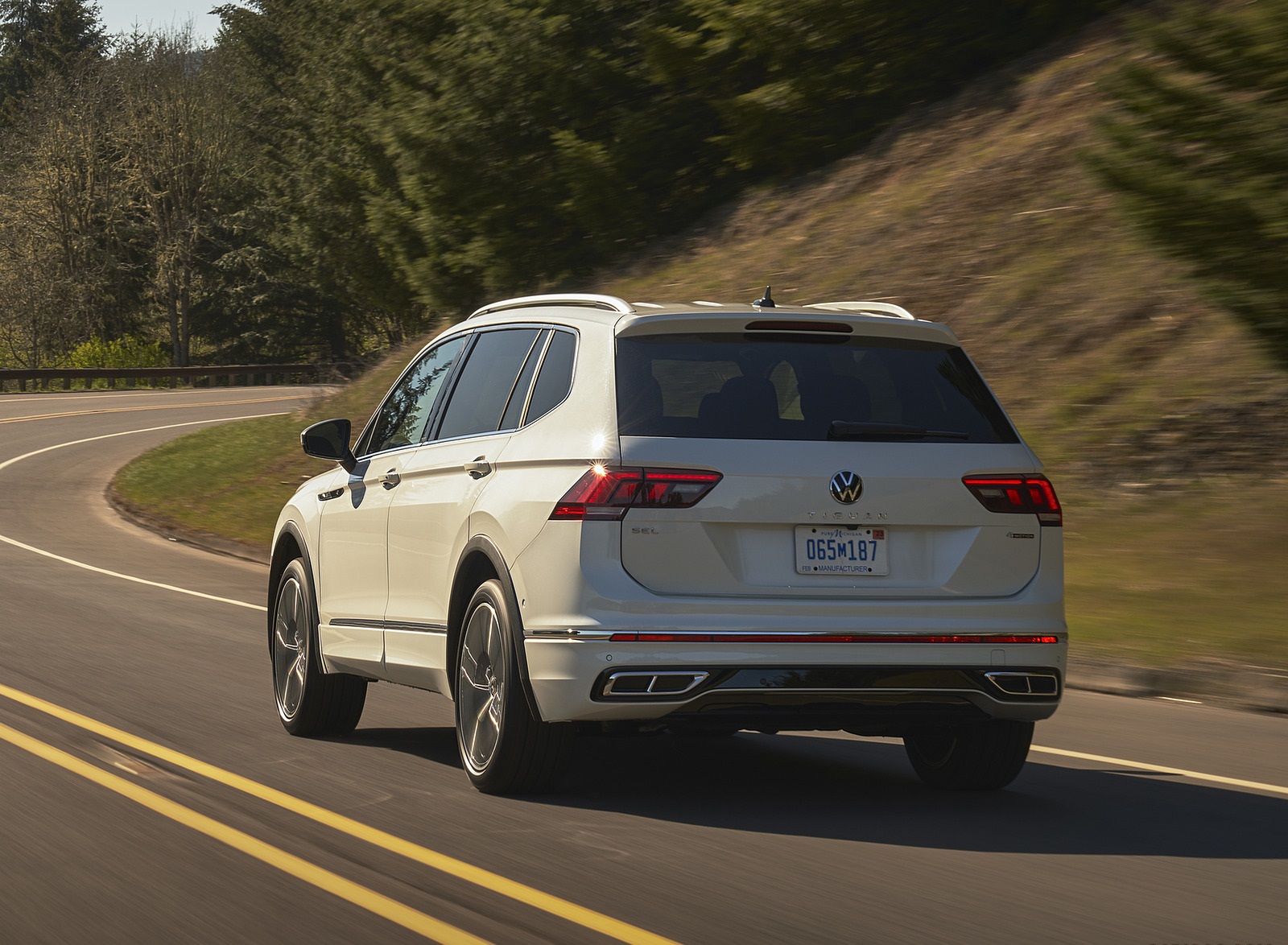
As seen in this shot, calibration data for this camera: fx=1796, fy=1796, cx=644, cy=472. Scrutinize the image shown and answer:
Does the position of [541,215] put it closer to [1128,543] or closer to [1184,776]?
[1128,543]

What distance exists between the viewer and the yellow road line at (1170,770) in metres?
7.60

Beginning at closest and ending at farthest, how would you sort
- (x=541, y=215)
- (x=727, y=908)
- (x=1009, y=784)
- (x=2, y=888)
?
(x=727, y=908) < (x=2, y=888) < (x=1009, y=784) < (x=541, y=215)

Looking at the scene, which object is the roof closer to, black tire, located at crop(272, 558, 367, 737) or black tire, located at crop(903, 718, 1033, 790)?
black tire, located at crop(903, 718, 1033, 790)

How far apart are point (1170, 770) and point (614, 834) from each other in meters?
2.93

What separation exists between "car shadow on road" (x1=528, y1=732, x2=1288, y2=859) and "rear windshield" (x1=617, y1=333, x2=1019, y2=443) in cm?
144

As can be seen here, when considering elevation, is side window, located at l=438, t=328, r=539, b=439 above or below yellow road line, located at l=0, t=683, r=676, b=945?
above

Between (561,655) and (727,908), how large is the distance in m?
1.40

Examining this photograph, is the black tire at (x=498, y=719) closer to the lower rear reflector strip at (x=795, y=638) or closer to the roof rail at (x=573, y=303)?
the lower rear reflector strip at (x=795, y=638)

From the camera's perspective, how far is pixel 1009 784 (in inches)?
299

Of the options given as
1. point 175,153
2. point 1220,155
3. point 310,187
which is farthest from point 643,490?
point 175,153

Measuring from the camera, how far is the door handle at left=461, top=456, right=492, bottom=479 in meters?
7.26

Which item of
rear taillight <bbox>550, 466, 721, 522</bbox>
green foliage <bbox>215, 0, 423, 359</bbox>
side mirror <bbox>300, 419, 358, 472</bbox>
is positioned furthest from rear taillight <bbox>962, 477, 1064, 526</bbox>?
green foliage <bbox>215, 0, 423, 359</bbox>

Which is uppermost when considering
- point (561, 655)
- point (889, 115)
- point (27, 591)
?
point (889, 115)

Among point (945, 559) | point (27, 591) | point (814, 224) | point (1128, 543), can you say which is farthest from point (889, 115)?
point (945, 559)
